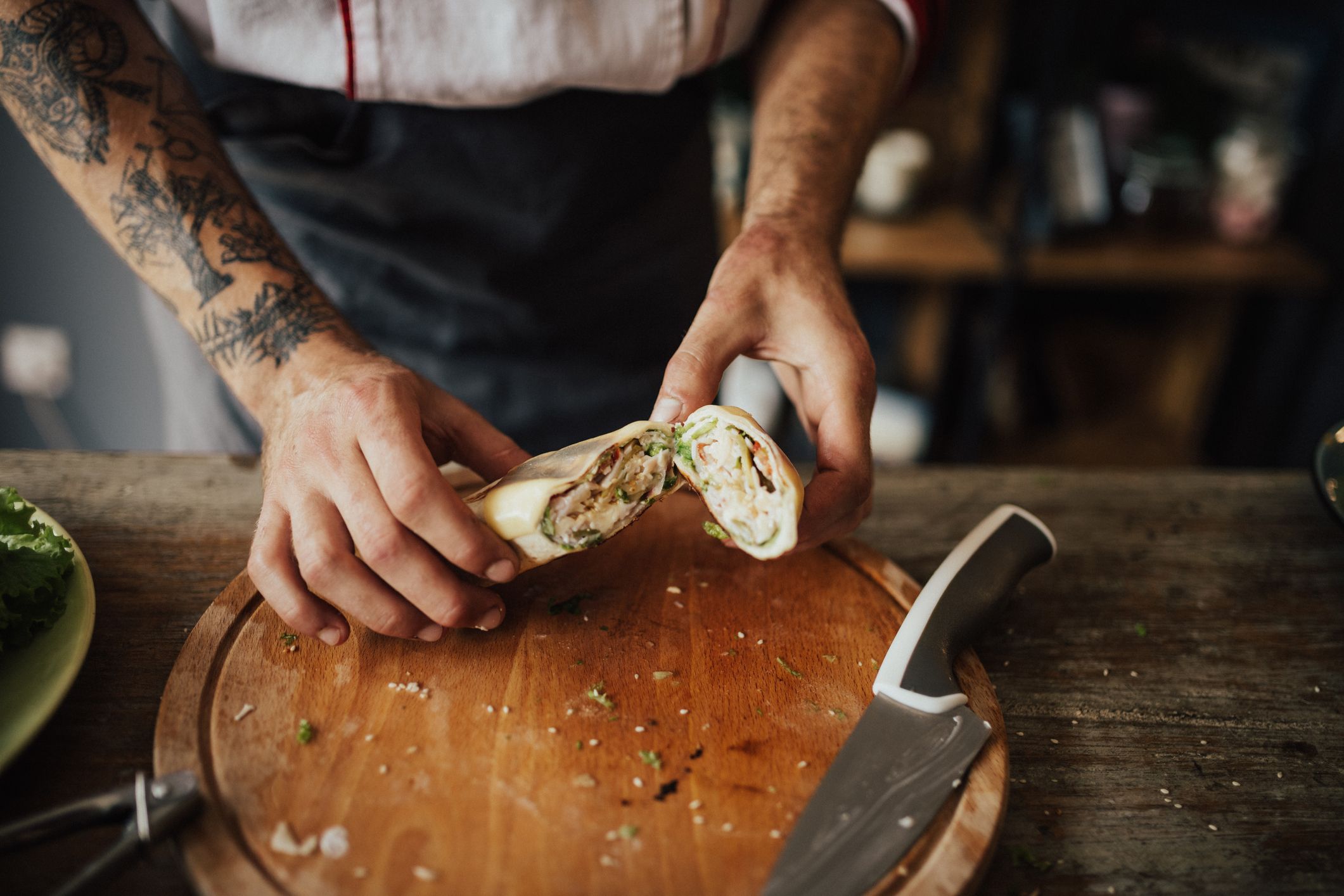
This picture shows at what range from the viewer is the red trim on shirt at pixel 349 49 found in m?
1.39

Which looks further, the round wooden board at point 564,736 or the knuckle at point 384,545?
the knuckle at point 384,545

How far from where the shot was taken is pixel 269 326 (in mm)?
1270

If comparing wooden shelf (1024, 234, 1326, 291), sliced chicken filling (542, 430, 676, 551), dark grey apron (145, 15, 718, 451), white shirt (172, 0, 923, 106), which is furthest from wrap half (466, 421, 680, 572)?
wooden shelf (1024, 234, 1326, 291)

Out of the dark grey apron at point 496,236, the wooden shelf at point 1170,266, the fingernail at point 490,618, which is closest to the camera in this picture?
the fingernail at point 490,618

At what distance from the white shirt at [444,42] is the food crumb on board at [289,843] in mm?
1131

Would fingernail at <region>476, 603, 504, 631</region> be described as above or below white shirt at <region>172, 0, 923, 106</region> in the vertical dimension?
below

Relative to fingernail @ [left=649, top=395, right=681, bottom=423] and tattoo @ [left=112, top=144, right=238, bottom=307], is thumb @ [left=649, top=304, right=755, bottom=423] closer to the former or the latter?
fingernail @ [left=649, top=395, right=681, bottom=423]

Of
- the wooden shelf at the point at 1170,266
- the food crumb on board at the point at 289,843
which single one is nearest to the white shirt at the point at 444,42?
the food crumb on board at the point at 289,843

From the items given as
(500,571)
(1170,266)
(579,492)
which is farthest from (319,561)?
(1170,266)

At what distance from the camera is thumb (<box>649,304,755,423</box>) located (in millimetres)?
1202

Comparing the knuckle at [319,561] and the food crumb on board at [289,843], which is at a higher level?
the knuckle at [319,561]

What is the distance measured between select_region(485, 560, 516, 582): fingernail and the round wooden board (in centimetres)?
14

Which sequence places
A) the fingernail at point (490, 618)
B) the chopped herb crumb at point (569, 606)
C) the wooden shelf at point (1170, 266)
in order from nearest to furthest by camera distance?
the fingernail at point (490, 618) → the chopped herb crumb at point (569, 606) → the wooden shelf at point (1170, 266)

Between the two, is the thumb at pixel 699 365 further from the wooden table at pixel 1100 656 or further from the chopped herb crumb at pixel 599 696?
the wooden table at pixel 1100 656
